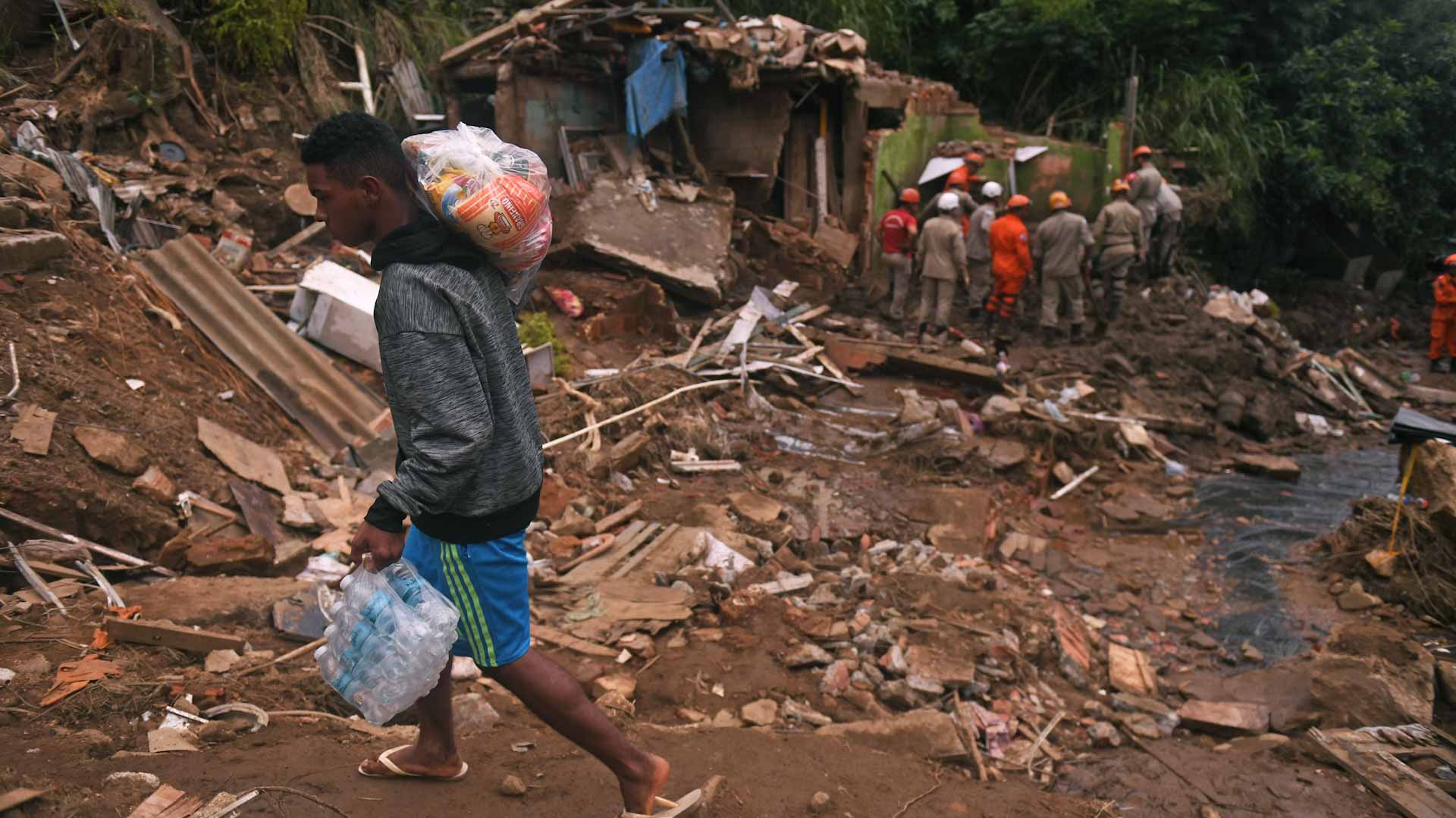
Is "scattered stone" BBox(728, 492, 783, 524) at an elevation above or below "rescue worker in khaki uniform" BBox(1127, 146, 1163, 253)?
below

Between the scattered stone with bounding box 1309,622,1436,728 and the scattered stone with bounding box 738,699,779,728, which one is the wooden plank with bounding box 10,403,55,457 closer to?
the scattered stone with bounding box 738,699,779,728

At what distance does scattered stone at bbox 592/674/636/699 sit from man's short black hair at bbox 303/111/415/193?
2.40m

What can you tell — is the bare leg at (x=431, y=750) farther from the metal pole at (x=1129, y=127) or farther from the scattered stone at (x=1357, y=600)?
the metal pole at (x=1129, y=127)

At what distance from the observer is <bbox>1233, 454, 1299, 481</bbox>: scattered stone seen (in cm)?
859

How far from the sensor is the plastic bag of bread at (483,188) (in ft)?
6.91

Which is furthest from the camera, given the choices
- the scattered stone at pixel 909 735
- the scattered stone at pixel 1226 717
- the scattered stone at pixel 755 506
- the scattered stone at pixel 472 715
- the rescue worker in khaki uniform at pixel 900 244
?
the rescue worker in khaki uniform at pixel 900 244

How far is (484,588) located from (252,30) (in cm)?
1039

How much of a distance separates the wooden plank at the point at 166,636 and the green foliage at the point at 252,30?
29.4 feet

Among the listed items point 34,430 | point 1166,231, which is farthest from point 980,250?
point 34,430

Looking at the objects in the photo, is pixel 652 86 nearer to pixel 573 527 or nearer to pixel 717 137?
pixel 717 137

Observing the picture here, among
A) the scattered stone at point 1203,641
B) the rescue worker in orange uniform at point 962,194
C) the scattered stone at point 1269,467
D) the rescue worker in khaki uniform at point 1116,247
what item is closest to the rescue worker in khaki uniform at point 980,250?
the rescue worker in orange uniform at point 962,194

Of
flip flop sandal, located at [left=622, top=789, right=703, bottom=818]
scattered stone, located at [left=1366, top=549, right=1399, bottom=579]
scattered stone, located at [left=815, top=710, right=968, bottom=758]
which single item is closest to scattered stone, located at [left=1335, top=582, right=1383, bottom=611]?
scattered stone, located at [left=1366, top=549, right=1399, bottom=579]

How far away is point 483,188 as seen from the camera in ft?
6.91

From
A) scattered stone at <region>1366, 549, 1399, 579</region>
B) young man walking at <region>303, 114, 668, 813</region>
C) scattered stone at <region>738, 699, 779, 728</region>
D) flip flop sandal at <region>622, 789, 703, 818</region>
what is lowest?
scattered stone at <region>1366, 549, 1399, 579</region>
